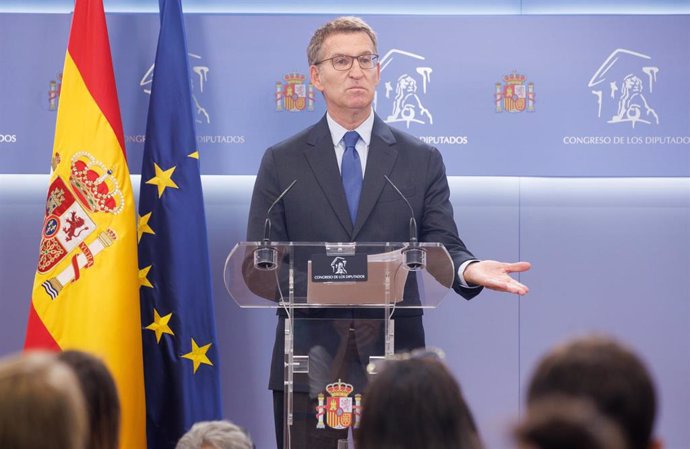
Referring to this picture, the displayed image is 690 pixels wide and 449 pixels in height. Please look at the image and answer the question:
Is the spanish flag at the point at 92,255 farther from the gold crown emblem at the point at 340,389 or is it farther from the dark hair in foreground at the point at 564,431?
the dark hair in foreground at the point at 564,431

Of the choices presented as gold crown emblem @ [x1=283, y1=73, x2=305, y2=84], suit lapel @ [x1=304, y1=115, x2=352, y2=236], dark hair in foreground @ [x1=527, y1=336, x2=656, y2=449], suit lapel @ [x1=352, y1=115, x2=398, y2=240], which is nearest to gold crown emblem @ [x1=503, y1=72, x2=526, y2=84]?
gold crown emblem @ [x1=283, y1=73, x2=305, y2=84]

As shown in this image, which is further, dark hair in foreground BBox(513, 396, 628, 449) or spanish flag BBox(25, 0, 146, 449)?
spanish flag BBox(25, 0, 146, 449)

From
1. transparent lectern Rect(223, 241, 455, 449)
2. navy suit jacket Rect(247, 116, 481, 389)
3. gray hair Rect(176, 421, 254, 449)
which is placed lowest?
gray hair Rect(176, 421, 254, 449)

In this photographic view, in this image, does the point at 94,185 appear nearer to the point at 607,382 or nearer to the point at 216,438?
the point at 216,438

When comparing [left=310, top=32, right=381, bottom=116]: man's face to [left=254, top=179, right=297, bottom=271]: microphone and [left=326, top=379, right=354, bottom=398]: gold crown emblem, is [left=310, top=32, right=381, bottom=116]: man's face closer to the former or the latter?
[left=254, top=179, right=297, bottom=271]: microphone

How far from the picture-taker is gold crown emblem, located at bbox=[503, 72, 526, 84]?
230 inches

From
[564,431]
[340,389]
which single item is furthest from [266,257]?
[564,431]

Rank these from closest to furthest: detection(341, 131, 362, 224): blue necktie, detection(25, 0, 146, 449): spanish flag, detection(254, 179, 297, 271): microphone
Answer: detection(254, 179, 297, 271): microphone < detection(341, 131, 362, 224): blue necktie < detection(25, 0, 146, 449): spanish flag

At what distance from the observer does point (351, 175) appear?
4.49m

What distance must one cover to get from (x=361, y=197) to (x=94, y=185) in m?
1.59

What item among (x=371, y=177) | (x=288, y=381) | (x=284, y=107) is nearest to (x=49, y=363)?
(x=288, y=381)

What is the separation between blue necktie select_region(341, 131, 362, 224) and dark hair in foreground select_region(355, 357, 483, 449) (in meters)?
2.44

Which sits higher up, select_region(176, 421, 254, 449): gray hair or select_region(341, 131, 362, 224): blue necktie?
select_region(341, 131, 362, 224): blue necktie

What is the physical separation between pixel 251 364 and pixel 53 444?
4.53m
